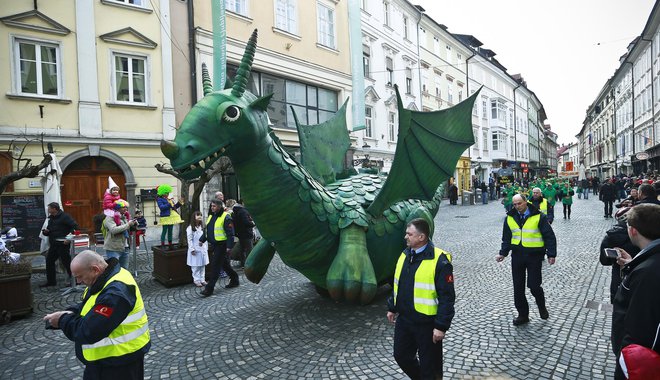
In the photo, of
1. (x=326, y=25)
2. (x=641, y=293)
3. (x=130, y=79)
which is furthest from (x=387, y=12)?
(x=641, y=293)

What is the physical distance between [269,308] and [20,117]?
8.60 meters

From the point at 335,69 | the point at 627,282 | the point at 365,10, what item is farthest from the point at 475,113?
the point at 627,282

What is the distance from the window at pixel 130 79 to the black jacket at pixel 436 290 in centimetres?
1053

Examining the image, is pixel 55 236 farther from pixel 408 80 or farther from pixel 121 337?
pixel 408 80

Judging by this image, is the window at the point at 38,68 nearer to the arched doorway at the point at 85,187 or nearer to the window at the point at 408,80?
the arched doorway at the point at 85,187

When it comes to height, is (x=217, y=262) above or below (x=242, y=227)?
below

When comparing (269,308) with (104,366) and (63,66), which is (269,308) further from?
(63,66)

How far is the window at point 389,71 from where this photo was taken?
20.1 metres

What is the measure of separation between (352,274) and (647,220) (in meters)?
2.24

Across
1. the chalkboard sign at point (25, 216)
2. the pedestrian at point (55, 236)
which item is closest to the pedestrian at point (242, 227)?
the pedestrian at point (55, 236)

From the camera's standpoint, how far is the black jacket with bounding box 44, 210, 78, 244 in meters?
6.11

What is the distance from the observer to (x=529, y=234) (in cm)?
393

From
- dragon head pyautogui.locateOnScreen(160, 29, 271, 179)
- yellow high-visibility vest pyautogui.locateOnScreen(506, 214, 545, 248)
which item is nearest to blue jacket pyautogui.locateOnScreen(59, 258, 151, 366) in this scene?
dragon head pyautogui.locateOnScreen(160, 29, 271, 179)

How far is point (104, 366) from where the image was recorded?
2.07 meters
